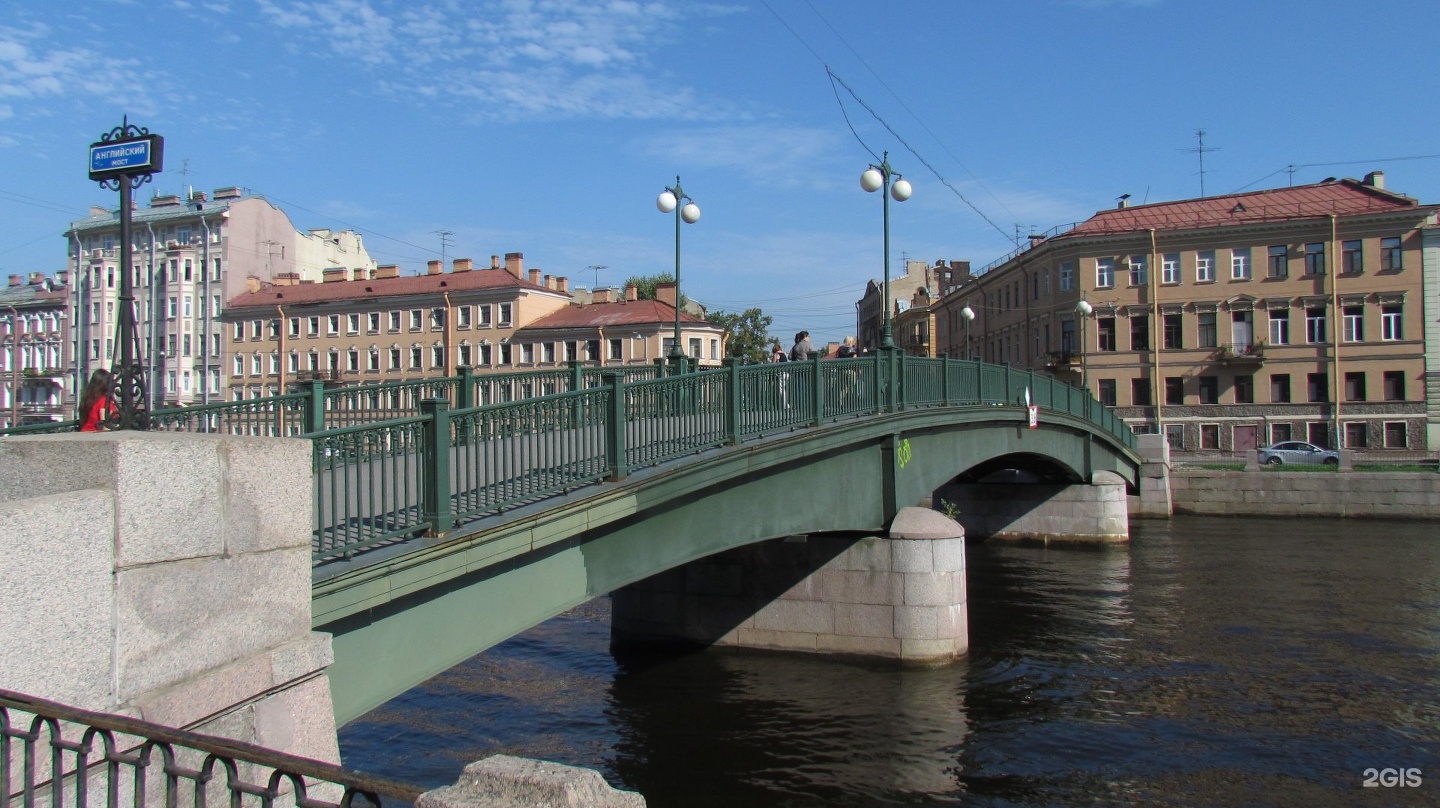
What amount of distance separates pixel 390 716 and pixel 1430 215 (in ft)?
160

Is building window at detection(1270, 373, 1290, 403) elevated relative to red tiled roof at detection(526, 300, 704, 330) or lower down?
lower down

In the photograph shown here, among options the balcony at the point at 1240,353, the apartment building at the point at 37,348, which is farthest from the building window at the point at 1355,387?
the apartment building at the point at 37,348

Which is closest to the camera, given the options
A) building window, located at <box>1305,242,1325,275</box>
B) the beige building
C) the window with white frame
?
building window, located at <box>1305,242,1325,275</box>

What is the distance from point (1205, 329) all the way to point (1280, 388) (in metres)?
4.18

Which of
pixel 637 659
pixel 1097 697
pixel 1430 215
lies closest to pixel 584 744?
pixel 637 659

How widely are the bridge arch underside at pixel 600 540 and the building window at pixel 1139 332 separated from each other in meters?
36.9

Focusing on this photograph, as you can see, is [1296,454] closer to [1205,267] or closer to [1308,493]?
[1308,493]

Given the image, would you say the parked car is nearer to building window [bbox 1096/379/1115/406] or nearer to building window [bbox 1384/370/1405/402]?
building window [bbox 1384/370/1405/402]

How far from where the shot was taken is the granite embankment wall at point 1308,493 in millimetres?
34844

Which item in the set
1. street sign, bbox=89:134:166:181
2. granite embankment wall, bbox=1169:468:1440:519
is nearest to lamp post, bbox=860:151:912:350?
street sign, bbox=89:134:166:181

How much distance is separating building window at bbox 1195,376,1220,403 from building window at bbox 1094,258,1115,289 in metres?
6.26

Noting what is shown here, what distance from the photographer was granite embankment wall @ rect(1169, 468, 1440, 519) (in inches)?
1372

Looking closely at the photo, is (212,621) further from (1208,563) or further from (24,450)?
(1208,563)

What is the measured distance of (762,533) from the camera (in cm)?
1238
